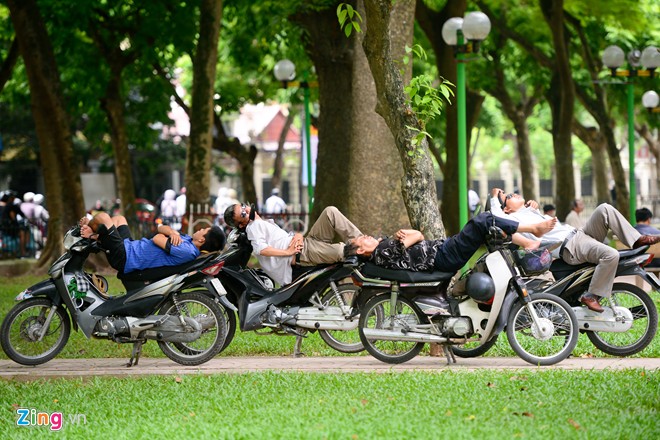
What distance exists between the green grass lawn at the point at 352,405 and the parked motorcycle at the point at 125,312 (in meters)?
0.93

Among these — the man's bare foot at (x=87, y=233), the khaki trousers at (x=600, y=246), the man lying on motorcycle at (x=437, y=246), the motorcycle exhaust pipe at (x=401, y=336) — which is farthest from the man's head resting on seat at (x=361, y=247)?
the man's bare foot at (x=87, y=233)

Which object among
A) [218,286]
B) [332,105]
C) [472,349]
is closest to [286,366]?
[218,286]

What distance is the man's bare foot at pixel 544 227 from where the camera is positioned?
410 inches

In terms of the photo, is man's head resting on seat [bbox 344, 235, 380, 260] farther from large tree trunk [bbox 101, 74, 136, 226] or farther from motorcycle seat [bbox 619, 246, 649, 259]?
large tree trunk [bbox 101, 74, 136, 226]

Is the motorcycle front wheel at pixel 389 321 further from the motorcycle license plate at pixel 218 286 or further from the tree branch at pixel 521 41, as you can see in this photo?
the tree branch at pixel 521 41

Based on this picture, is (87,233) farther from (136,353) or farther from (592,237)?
(592,237)

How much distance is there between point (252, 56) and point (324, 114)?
522 inches

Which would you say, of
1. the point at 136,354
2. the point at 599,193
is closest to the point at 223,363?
the point at 136,354

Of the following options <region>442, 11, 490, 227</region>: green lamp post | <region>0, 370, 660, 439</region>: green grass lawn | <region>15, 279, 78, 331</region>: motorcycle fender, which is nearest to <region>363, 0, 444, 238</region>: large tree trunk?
<region>0, 370, 660, 439</region>: green grass lawn

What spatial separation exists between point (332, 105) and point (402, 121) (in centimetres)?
804

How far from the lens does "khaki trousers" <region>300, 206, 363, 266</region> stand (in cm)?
1104

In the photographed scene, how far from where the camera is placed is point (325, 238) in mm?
11180

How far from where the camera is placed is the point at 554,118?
3058 cm

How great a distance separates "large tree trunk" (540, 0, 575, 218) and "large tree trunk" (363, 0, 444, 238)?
1603cm
